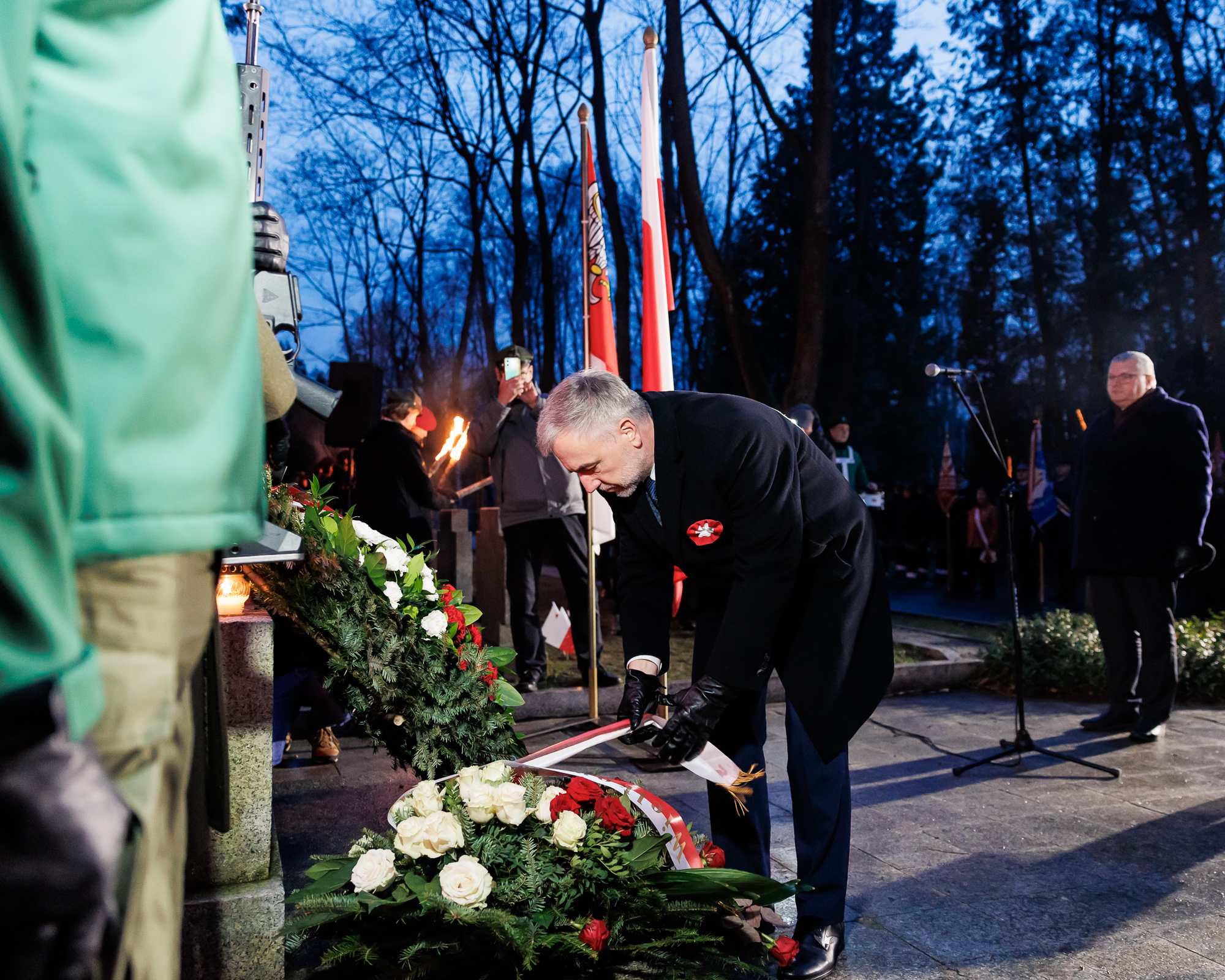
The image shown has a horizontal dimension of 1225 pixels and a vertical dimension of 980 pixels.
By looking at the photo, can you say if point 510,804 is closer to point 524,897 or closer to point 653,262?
point 524,897

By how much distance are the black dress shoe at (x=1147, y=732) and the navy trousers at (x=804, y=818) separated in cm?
352

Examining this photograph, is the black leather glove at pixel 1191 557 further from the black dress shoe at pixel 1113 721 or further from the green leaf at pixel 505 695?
the green leaf at pixel 505 695

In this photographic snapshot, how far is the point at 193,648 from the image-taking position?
0.71 metres

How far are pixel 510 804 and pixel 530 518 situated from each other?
14.1 ft

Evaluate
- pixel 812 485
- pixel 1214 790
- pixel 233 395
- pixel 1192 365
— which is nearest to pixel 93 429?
pixel 233 395

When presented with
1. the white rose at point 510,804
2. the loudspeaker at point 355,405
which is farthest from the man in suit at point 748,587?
the loudspeaker at point 355,405

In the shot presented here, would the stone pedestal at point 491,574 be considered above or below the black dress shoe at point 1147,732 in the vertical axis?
above

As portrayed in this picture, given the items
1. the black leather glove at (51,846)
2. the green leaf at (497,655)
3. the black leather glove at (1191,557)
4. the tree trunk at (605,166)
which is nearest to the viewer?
the black leather glove at (51,846)

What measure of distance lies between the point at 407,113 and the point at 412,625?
87.3 feet

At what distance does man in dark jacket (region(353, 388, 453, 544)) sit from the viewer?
6996 mm

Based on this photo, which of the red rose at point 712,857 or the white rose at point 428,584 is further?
the white rose at point 428,584

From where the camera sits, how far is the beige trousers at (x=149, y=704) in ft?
2.07

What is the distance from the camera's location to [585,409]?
2.69m

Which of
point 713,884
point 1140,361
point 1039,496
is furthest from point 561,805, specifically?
point 1039,496
